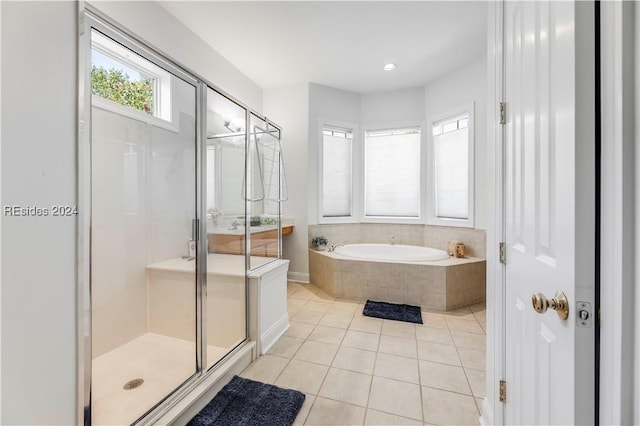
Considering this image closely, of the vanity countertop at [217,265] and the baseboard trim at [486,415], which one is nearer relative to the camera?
the baseboard trim at [486,415]

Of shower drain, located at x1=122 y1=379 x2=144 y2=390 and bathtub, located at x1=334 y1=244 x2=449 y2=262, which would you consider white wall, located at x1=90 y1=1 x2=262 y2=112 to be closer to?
shower drain, located at x1=122 y1=379 x2=144 y2=390

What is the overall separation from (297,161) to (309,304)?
2.06m

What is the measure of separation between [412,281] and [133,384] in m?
2.72

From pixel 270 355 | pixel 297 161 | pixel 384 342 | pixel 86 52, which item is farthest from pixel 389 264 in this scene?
pixel 86 52

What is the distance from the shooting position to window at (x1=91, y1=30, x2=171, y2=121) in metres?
1.87

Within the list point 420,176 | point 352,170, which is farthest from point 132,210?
point 420,176

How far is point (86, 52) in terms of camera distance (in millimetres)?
1042

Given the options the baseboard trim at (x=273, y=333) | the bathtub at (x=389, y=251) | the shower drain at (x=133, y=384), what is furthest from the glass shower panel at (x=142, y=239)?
→ the bathtub at (x=389, y=251)

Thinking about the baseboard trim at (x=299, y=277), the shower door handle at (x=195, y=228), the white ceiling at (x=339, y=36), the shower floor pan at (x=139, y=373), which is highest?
the white ceiling at (x=339, y=36)

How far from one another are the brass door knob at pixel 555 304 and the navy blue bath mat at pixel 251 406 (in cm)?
136

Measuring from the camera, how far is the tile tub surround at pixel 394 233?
3.74m

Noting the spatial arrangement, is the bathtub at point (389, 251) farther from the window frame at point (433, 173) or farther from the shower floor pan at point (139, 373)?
the shower floor pan at point (139, 373)

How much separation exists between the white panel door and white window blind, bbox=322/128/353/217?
311cm

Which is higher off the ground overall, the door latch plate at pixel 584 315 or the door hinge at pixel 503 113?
the door hinge at pixel 503 113
